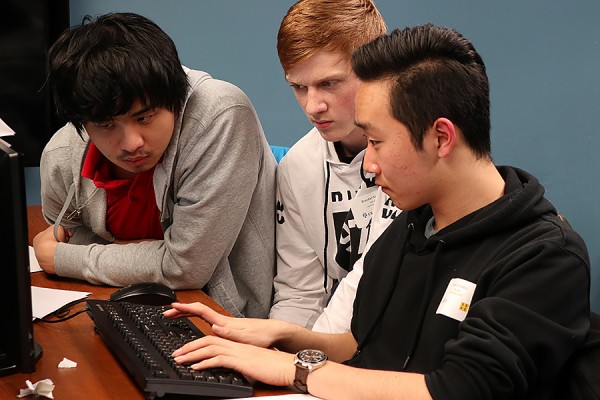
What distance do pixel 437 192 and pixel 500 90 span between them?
6.96 ft

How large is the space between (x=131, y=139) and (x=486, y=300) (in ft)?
2.93

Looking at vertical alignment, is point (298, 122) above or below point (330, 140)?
below

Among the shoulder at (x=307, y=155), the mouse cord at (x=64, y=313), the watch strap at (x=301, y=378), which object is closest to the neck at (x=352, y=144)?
the shoulder at (x=307, y=155)

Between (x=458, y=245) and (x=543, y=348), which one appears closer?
(x=543, y=348)

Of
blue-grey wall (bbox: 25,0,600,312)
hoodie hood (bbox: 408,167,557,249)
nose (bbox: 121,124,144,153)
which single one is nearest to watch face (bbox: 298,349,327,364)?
hoodie hood (bbox: 408,167,557,249)

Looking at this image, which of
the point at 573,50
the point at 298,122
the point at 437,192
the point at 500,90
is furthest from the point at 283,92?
the point at 437,192

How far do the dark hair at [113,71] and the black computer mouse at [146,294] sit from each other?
0.36 metres

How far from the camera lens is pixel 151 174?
2055mm

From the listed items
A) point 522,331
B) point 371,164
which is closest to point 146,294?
point 371,164

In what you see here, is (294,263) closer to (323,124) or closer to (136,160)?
(323,124)

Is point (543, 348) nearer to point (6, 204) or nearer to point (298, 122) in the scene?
point (6, 204)

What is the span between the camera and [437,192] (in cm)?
144

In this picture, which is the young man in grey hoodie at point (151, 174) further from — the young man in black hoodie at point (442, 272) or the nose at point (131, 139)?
the young man in black hoodie at point (442, 272)

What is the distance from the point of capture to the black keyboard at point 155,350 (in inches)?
51.1
